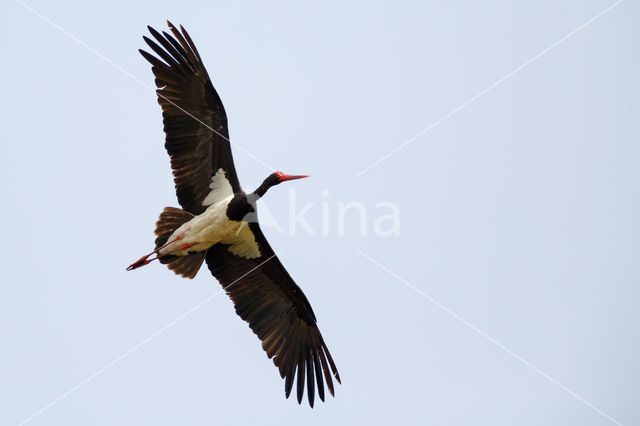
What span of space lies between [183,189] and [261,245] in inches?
56.2

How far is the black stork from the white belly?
0.01 meters

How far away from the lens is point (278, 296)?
1273cm

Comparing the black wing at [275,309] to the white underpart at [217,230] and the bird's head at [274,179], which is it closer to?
the white underpart at [217,230]

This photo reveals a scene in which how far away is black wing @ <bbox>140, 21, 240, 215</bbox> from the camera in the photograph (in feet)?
37.8

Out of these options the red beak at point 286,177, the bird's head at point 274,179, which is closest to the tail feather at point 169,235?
the bird's head at point 274,179

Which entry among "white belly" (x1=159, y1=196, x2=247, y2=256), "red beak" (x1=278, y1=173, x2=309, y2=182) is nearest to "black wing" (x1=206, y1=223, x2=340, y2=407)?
"white belly" (x1=159, y1=196, x2=247, y2=256)

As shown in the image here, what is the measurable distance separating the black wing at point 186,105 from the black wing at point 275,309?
4.66 ft

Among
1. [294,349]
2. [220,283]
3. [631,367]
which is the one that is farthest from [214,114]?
[631,367]

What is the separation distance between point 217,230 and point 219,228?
1.8 inches

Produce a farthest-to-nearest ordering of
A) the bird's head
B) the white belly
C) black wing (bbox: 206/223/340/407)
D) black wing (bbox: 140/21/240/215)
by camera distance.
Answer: black wing (bbox: 206/223/340/407) → the bird's head → the white belly → black wing (bbox: 140/21/240/215)

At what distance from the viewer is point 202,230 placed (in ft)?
39.1

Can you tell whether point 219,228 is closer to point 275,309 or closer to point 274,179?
point 274,179

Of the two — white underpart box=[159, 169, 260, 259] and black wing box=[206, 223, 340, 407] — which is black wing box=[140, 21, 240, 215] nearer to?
white underpart box=[159, 169, 260, 259]

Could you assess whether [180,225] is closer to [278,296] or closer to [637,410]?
[278,296]
